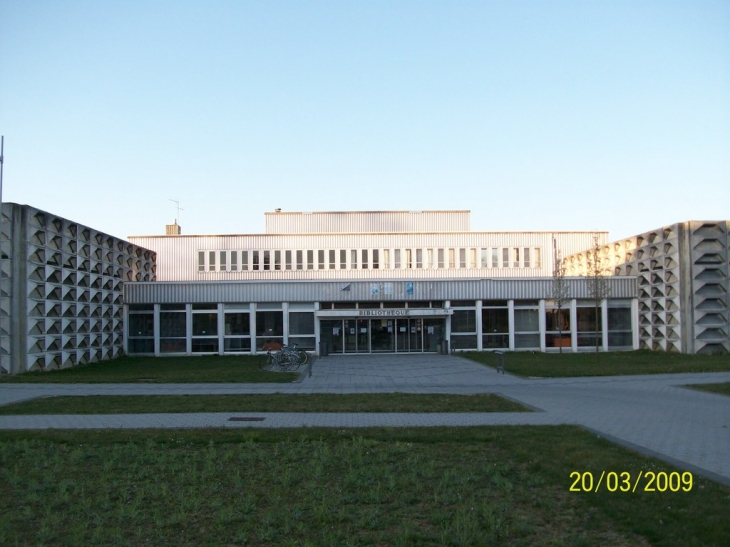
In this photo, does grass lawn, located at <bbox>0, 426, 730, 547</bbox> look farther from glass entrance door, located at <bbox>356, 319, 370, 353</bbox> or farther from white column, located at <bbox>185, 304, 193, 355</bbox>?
glass entrance door, located at <bbox>356, 319, 370, 353</bbox>

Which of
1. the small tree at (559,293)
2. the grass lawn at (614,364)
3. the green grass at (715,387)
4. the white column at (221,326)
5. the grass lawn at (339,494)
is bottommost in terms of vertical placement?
the grass lawn at (614,364)

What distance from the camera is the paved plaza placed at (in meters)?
11.1

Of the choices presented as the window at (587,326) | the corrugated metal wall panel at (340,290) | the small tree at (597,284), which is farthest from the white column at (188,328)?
the window at (587,326)

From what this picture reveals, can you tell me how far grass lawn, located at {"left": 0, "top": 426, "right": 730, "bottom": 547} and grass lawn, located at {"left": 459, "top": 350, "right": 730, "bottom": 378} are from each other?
1392cm

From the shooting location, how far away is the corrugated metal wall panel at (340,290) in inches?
1543

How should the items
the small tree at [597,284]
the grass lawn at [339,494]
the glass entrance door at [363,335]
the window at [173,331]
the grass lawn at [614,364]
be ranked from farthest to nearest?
the glass entrance door at [363,335]
the window at [173,331]
the small tree at [597,284]
the grass lawn at [614,364]
the grass lawn at [339,494]

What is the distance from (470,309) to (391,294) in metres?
4.77

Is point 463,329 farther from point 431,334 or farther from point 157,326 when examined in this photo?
point 157,326

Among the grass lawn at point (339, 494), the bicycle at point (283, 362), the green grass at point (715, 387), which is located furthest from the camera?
the bicycle at point (283, 362)


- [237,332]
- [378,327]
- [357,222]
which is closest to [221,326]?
[237,332]

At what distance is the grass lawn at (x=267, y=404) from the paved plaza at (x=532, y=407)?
0.61 metres

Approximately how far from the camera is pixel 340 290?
3962 centimetres

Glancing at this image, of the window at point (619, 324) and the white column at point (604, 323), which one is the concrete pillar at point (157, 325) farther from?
the window at point (619, 324)

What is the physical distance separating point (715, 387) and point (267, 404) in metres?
12.4
